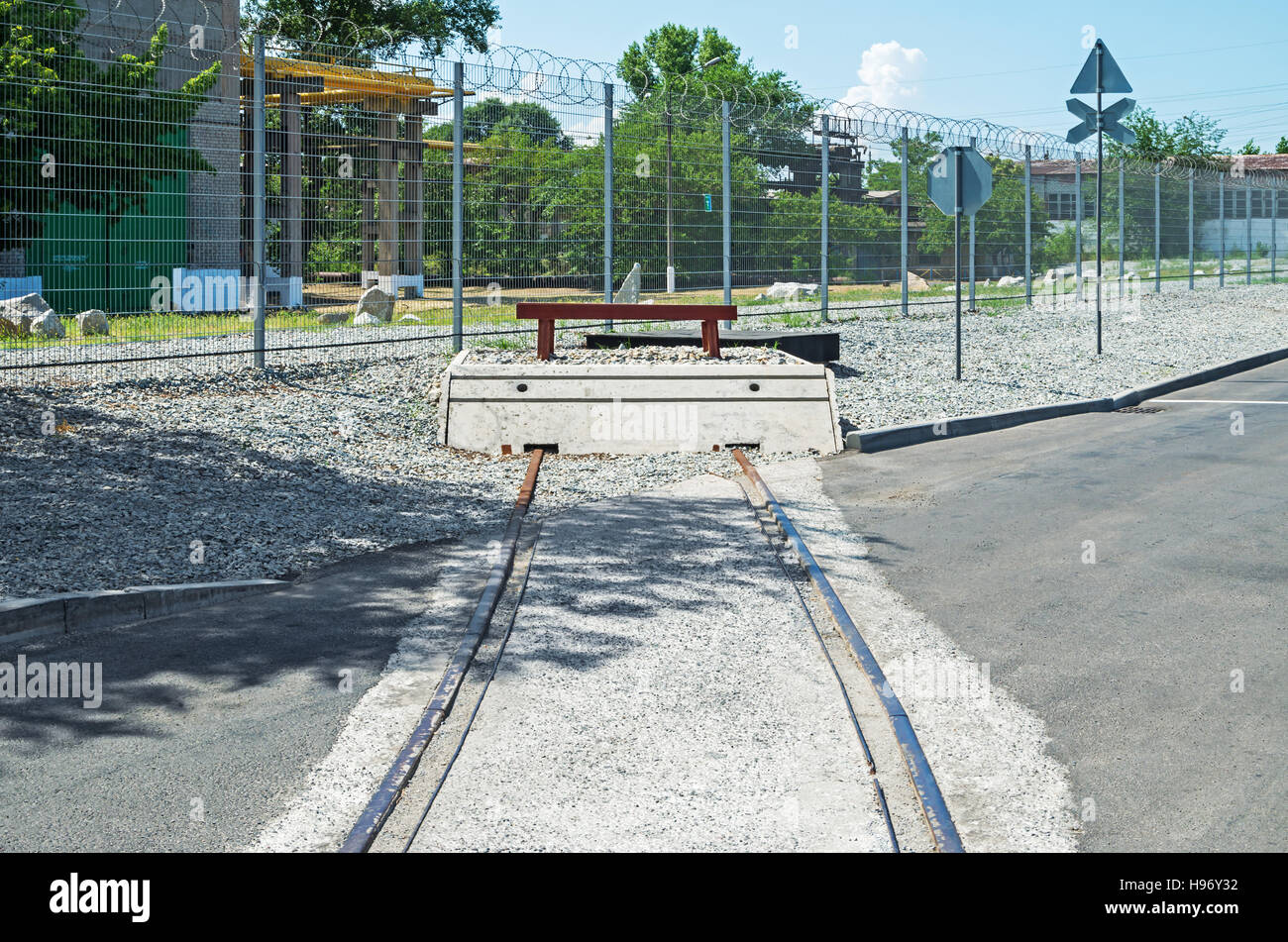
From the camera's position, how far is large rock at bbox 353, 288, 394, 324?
1561 cm

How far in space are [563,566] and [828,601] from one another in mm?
1708

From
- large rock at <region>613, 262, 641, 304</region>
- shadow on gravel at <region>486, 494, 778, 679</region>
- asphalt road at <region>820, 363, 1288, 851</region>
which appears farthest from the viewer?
large rock at <region>613, 262, 641, 304</region>

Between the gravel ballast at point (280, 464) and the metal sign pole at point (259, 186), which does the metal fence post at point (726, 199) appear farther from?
the metal sign pole at point (259, 186)

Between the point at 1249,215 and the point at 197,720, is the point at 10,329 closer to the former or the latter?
the point at 197,720

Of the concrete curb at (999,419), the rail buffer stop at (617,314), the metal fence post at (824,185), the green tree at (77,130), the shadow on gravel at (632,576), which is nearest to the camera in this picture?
the shadow on gravel at (632,576)

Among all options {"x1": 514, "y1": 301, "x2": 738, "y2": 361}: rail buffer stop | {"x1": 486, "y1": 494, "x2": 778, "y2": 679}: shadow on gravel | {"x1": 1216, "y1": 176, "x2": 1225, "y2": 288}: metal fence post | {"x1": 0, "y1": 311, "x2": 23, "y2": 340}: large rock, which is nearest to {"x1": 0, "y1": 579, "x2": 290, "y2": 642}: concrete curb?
{"x1": 486, "y1": 494, "x2": 778, "y2": 679}: shadow on gravel

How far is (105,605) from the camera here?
6473mm

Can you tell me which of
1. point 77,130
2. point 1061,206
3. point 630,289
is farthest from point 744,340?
point 1061,206

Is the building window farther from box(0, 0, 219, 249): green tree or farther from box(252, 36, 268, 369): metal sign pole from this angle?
box(0, 0, 219, 249): green tree

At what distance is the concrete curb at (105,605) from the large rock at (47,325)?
746 centimetres

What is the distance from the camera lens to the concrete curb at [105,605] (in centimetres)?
611

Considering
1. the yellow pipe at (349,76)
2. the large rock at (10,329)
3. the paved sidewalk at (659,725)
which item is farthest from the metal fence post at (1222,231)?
the paved sidewalk at (659,725)

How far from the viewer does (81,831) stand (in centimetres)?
→ 414

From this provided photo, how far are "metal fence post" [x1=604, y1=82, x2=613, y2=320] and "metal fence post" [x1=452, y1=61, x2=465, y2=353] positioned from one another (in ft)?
6.94
